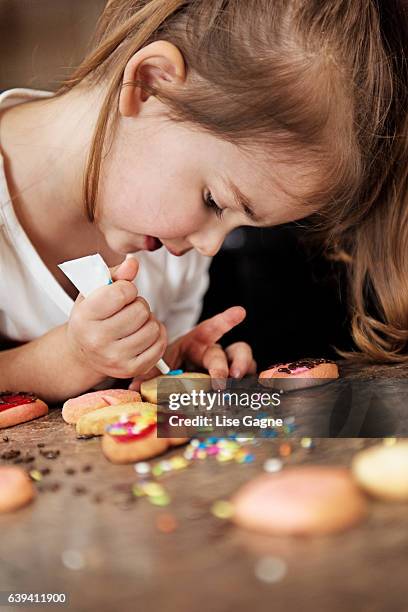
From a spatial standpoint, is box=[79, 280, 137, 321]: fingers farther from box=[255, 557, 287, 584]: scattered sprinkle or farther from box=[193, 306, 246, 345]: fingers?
box=[255, 557, 287, 584]: scattered sprinkle

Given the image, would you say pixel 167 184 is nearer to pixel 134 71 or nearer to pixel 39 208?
pixel 134 71

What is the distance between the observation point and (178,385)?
790 mm

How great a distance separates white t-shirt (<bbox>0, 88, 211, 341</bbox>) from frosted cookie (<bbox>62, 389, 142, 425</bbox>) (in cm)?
25

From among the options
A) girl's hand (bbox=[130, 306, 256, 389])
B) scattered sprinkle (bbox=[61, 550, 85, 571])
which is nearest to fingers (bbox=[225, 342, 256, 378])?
girl's hand (bbox=[130, 306, 256, 389])

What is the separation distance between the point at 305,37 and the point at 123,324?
0.36 metres

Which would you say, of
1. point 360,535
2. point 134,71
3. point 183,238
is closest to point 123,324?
point 183,238

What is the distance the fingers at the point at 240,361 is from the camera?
2.93ft

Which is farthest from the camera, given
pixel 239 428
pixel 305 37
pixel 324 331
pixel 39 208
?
pixel 324 331

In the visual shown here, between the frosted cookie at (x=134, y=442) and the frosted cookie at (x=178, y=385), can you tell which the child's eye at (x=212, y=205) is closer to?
→ the frosted cookie at (x=178, y=385)

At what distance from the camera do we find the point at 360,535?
42cm

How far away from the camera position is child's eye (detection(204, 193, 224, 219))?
83 centimetres

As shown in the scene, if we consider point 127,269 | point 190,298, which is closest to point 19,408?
point 127,269

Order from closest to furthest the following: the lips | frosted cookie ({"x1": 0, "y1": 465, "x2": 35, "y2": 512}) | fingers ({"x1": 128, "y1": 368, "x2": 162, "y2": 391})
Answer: frosted cookie ({"x1": 0, "y1": 465, "x2": 35, "y2": 512}), fingers ({"x1": 128, "y1": 368, "x2": 162, "y2": 391}), the lips

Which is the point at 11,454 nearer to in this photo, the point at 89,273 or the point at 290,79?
the point at 89,273
